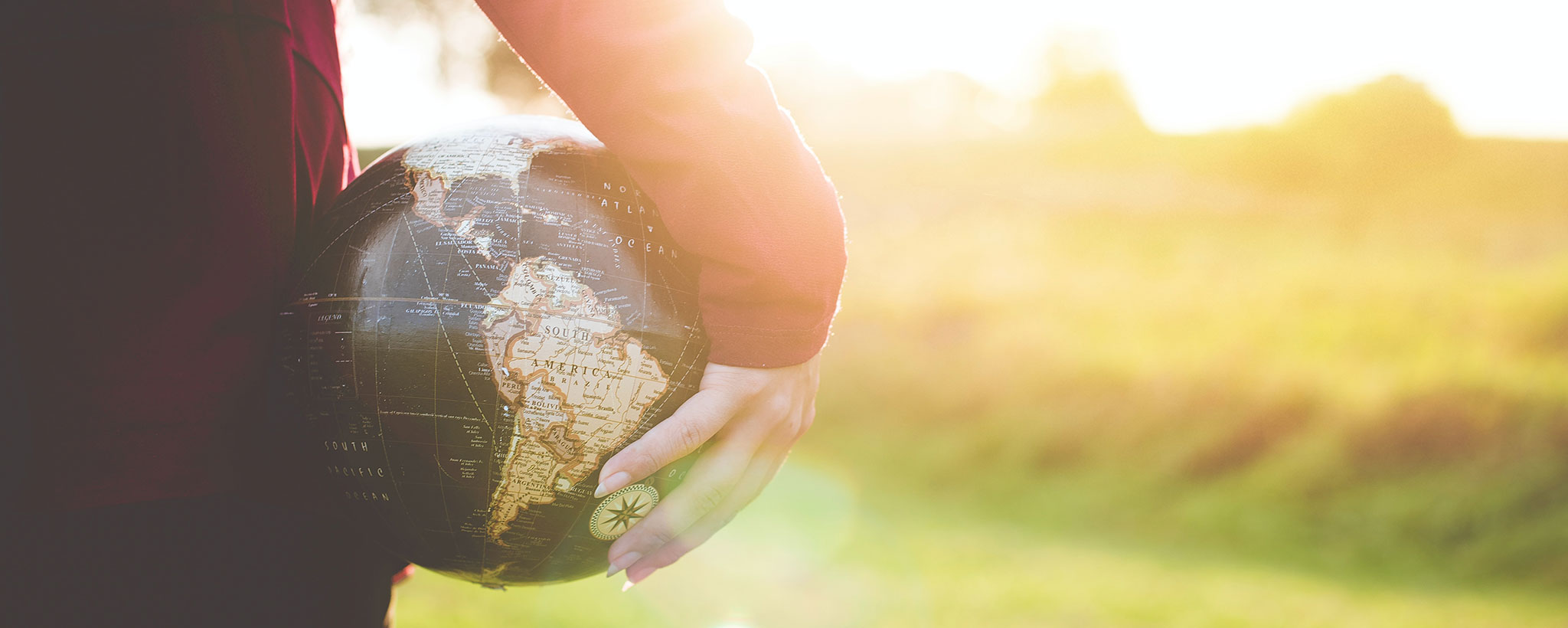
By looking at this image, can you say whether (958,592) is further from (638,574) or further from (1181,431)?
(638,574)

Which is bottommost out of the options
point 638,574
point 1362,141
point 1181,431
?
point 638,574

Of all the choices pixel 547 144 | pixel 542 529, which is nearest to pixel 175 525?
pixel 542 529

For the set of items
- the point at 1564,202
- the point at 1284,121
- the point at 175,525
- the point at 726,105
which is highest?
the point at 1284,121

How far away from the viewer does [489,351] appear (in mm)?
1712

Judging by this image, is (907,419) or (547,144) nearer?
(547,144)

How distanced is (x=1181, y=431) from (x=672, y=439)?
29.3 ft

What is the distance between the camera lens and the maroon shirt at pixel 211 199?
1.43 meters

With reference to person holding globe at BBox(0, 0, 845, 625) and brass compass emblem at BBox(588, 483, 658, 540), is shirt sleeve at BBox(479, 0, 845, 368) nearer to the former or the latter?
person holding globe at BBox(0, 0, 845, 625)

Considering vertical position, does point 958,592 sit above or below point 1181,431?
below

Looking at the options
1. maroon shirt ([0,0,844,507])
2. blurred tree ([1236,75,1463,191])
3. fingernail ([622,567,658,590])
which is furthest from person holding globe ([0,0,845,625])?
blurred tree ([1236,75,1463,191])

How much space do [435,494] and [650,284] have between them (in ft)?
1.83

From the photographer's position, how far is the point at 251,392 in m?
1.68

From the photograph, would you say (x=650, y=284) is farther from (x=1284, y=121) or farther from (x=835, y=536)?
(x=1284, y=121)

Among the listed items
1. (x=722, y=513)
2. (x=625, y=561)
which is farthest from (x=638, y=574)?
(x=722, y=513)
